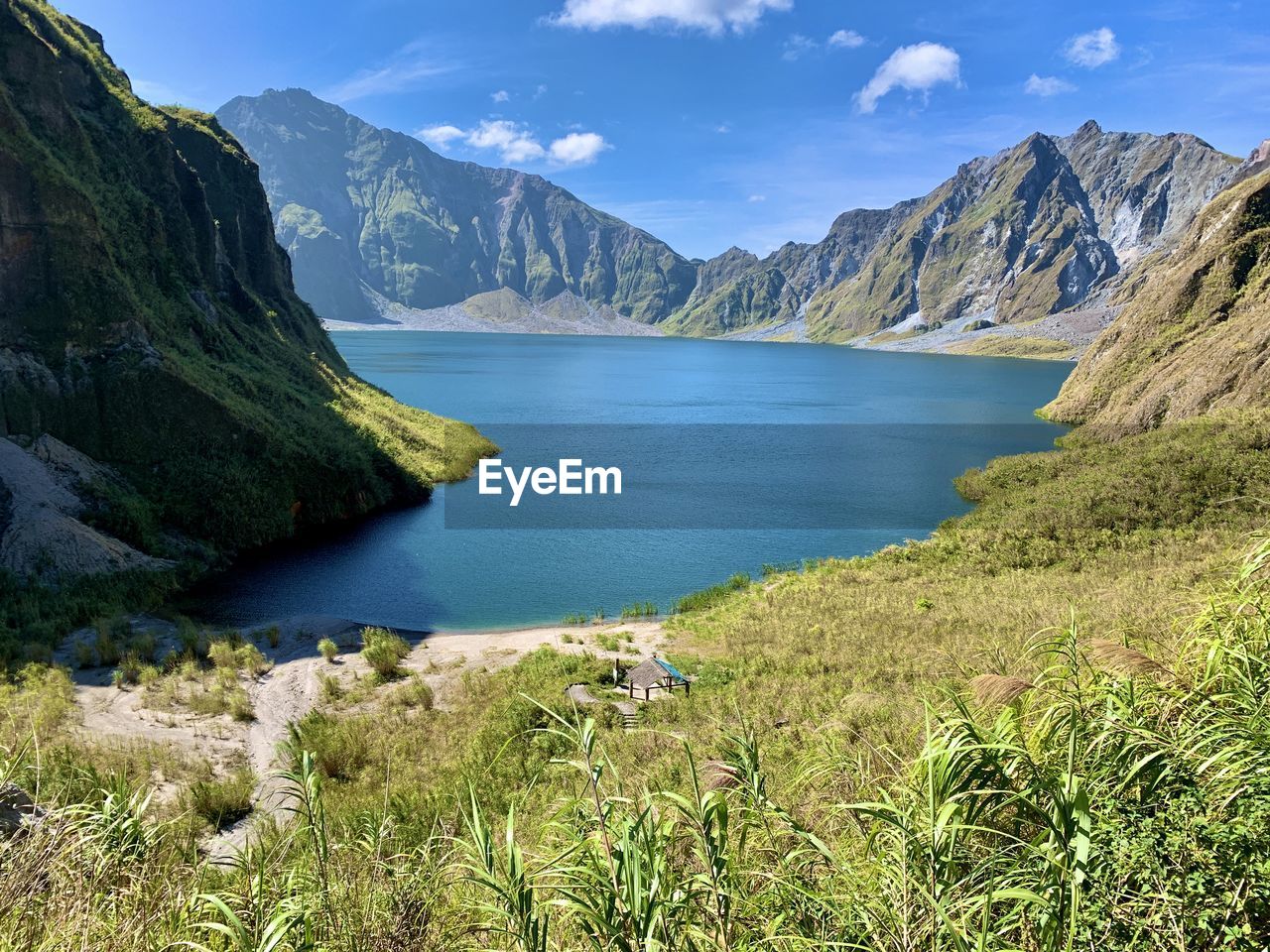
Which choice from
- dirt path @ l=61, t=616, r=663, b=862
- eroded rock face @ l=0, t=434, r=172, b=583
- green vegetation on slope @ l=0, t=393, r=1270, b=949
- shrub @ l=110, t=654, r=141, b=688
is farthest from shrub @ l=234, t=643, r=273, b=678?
green vegetation on slope @ l=0, t=393, r=1270, b=949

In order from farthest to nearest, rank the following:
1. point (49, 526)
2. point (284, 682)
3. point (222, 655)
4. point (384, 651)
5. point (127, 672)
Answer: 1. point (49, 526)
2. point (384, 651)
3. point (222, 655)
4. point (284, 682)
5. point (127, 672)

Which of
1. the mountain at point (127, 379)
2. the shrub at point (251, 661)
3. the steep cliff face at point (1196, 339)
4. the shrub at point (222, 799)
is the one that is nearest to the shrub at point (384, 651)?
the shrub at point (251, 661)

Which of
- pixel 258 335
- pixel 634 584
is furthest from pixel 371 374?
pixel 634 584

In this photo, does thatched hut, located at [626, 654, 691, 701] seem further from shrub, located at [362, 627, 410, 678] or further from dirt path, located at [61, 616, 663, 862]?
shrub, located at [362, 627, 410, 678]

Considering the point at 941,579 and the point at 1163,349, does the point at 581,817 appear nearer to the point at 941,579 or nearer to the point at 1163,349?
the point at 941,579

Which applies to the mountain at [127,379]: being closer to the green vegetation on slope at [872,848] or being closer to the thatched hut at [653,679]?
the thatched hut at [653,679]

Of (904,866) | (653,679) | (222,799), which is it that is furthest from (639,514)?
(904,866)

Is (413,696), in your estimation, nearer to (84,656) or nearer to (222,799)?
(222,799)
